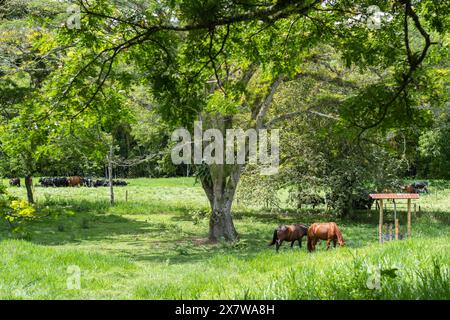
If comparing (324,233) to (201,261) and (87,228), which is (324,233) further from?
(87,228)

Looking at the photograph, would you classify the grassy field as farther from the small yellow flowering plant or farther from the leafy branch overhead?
the leafy branch overhead

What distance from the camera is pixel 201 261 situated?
1273 centimetres

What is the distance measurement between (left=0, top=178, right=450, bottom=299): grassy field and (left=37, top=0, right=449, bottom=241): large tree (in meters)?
1.94

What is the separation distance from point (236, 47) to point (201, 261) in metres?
6.30

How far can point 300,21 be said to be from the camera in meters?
8.95

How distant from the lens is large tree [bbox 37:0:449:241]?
5.62 metres

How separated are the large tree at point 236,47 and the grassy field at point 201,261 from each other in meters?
1.94

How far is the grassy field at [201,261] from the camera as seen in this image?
4504mm

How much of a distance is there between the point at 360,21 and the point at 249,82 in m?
10.6

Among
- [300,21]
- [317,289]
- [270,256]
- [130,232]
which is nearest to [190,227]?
[130,232]

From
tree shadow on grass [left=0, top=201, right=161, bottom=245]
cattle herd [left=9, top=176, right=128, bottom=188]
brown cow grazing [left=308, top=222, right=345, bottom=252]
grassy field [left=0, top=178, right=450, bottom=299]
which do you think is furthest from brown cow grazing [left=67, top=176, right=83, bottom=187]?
brown cow grazing [left=308, top=222, right=345, bottom=252]

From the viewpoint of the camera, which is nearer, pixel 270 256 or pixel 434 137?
pixel 270 256

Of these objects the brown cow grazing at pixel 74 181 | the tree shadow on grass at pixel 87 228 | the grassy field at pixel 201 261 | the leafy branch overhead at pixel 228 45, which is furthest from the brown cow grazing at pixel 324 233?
the brown cow grazing at pixel 74 181
